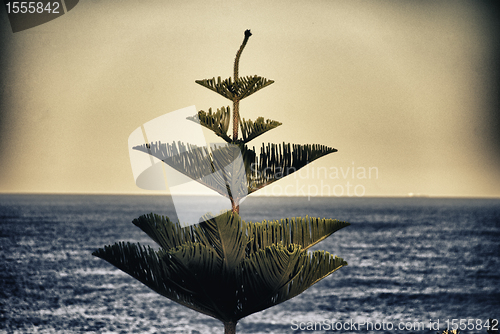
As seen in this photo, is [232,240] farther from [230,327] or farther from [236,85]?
[236,85]

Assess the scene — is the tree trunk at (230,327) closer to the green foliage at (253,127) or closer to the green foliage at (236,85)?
the green foliage at (253,127)

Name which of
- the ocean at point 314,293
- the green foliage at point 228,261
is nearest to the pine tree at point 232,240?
the green foliage at point 228,261

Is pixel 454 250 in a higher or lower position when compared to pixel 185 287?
lower

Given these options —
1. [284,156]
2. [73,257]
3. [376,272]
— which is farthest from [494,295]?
[73,257]

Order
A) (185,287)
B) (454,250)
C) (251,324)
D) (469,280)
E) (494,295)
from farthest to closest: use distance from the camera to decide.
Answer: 1. (454,250)
2. (469,280)
3. (494,295)
4. (251,324)
5. (185,287)

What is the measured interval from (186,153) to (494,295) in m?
36.4

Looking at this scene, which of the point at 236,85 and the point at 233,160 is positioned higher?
the point at 236,85

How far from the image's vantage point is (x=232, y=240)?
3273 mm

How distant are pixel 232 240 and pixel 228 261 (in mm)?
211

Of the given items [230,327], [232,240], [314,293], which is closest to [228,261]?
[232,240]

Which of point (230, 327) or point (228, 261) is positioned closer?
point (228, 261)

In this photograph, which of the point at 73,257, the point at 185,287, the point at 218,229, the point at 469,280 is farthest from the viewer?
the point at 73,257

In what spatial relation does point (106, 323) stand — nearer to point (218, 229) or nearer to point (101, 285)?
point (101, 285)

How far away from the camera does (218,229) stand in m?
3.18
